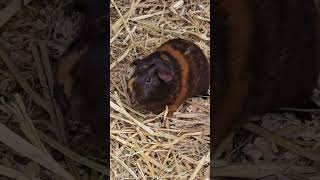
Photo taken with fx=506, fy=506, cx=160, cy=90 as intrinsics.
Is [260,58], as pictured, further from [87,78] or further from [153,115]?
[87,78]

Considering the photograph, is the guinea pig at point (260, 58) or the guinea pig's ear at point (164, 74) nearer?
the guinea pig at point (260, 58)

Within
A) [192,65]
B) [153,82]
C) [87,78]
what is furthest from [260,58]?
[87,78]

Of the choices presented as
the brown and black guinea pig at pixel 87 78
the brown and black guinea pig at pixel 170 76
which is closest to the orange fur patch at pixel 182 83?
the brown and black guinea pig at pixel 170 76

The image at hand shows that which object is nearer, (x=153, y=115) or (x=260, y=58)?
(x=260, y=58)

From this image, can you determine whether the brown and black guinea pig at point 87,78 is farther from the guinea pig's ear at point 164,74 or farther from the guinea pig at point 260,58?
the guinea pig at point 260,58

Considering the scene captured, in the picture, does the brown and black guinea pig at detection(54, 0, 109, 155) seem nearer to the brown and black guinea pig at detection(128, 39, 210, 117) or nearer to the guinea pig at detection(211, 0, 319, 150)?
the brown and black guinea pig at detection(128, 39, 210, 117)

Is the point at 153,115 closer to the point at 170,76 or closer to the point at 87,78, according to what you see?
the point at 170,76

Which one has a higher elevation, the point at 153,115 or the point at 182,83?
the point at 182,83
